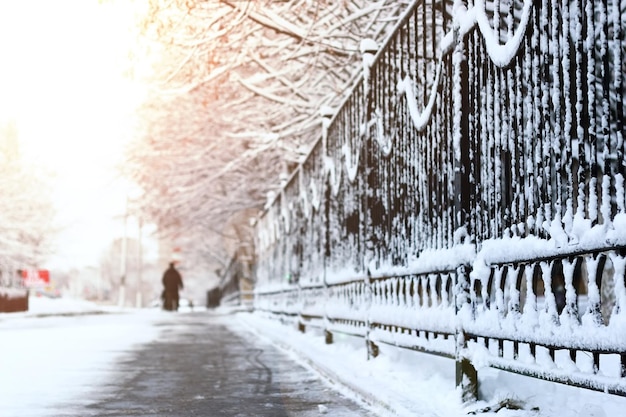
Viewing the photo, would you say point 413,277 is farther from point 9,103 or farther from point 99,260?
point 99,260

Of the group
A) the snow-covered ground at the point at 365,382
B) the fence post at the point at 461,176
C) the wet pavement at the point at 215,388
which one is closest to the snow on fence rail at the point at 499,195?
the fence post at the point at 461,176

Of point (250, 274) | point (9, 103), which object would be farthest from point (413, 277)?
point (9, 103)

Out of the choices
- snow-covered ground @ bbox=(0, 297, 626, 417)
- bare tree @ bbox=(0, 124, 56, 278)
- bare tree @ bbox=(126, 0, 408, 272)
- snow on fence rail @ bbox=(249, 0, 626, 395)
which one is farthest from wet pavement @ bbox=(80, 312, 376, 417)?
bare tree @ bbox=(0, 124, 56, 278)

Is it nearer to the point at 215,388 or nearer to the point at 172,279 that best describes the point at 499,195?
the point at 215,388

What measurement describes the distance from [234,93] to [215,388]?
591 inches

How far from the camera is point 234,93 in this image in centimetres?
2188

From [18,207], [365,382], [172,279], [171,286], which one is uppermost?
[18,207]

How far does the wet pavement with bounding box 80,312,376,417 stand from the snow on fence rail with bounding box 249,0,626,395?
77 cm

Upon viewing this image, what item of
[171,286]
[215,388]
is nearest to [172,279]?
[171,286]

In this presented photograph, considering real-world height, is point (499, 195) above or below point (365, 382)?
above

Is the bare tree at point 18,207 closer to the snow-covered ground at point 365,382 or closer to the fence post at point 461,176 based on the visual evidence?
the snow-covered ground at point 365,382

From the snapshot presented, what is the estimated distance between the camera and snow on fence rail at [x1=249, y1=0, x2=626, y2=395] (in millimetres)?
3783

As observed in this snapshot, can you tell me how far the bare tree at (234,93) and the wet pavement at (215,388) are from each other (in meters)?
3.75

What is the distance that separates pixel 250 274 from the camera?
113 feet
